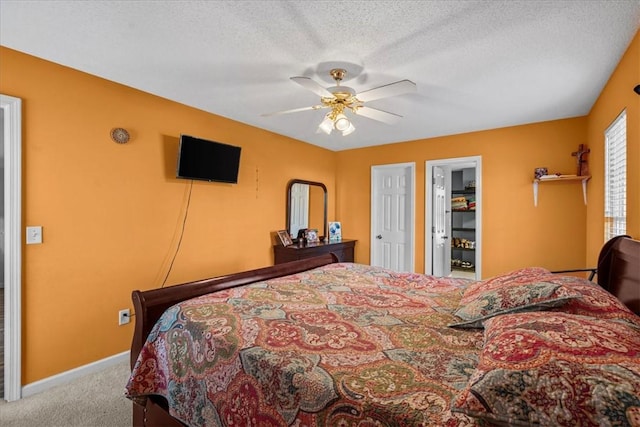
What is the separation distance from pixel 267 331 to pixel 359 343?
0.41m

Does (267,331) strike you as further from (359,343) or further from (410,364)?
(410,364)

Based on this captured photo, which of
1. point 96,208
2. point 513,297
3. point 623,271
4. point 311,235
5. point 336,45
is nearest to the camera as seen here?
point 513,297

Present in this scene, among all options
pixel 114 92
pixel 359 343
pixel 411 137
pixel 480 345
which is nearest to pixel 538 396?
pixel 480 345

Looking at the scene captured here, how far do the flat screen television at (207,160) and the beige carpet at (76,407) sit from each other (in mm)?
1826

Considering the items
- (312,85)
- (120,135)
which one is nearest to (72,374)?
(120,135)

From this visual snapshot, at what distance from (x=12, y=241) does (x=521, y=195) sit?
484 centimetres

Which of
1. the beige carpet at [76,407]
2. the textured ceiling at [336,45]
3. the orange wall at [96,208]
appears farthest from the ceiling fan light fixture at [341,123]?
the beige carpet at [76,407]

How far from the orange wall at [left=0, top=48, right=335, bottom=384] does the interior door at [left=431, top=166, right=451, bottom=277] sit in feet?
9.47

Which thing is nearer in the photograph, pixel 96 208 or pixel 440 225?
pixel 96 208

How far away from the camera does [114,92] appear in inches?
103

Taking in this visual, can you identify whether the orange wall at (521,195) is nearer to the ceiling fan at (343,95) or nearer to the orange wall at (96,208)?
the ceiling fan at (343,95)

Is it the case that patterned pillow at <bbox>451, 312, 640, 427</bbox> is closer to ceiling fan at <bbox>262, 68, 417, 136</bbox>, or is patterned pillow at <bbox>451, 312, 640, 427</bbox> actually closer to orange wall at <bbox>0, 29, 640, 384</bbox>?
orange wall at <bbox>0, 29, 640, 384</bbox>

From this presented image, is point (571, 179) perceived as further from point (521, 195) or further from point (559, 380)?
point (559, 380)

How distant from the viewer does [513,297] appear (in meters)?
1.40
